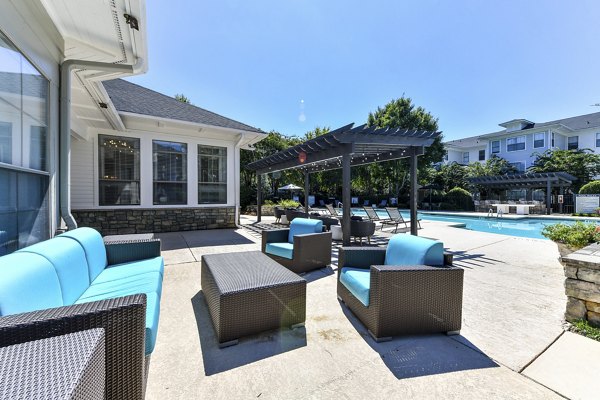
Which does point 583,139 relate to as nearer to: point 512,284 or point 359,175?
point 359,175

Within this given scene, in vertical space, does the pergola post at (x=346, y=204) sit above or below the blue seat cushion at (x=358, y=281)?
above

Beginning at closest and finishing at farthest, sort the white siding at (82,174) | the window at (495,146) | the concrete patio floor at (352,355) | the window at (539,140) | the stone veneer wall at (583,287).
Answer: the concrete patio floor at (352,355) → the stone veneer wall at (583,287) → the white siding at (82,174) → the window at (539,140) → the window at (495,146)

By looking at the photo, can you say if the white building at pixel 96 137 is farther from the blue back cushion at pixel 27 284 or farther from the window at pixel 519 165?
the window at pixel 519 165

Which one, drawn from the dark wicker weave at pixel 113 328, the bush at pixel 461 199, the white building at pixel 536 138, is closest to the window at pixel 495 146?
the white building at pixel 536 138

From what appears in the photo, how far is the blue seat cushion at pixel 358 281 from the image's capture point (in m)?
2.52

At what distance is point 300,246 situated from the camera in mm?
4098

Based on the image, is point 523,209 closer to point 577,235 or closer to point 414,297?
point 577,235

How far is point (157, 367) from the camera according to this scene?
1.99 metres

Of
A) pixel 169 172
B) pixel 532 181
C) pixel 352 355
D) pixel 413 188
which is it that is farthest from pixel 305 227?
pixel 532 181

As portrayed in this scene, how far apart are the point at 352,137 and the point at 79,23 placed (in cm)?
500

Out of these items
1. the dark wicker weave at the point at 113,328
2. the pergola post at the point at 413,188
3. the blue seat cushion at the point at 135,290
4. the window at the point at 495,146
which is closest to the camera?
the dark wicker weave at the point at 113,328

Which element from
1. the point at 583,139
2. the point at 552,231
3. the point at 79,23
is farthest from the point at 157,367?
the point at 583,139

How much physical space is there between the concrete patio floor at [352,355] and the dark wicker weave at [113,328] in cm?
45

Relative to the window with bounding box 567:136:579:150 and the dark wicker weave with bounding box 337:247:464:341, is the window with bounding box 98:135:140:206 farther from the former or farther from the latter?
the window with bounding box 567:136:579:150
